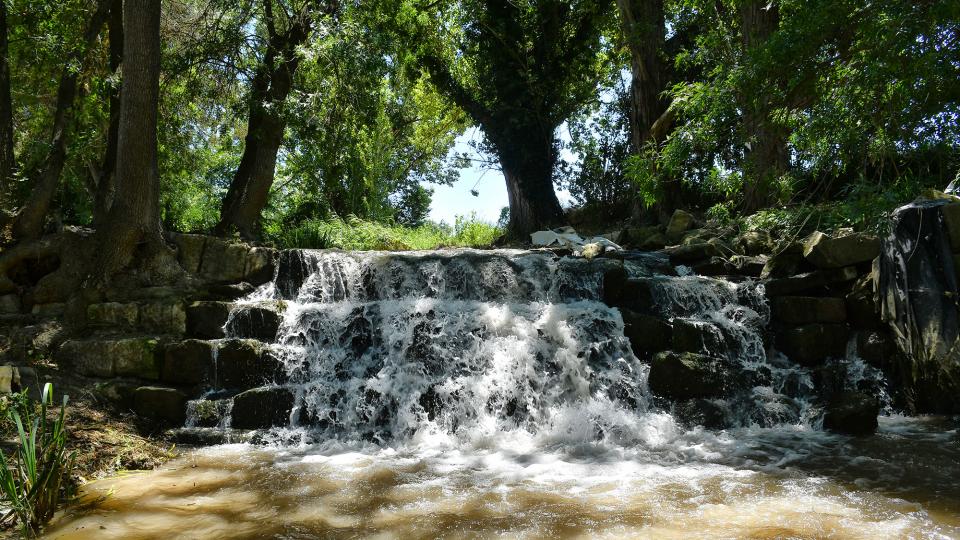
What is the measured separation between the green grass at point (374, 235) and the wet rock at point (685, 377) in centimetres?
654

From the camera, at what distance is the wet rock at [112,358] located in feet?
23.2

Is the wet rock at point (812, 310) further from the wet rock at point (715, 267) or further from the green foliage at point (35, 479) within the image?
the green foliage at point (35, 479)

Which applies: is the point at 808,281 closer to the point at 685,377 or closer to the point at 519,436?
the point at 685,377

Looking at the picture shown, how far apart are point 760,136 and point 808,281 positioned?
1.93 meters

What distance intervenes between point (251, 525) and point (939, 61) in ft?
21.6

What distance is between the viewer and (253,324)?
7727 mm

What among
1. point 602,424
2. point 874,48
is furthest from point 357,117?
point 874,48

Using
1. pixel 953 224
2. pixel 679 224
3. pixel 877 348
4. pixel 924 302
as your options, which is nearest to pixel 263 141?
pixel 679 224

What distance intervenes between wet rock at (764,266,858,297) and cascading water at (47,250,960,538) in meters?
0.22

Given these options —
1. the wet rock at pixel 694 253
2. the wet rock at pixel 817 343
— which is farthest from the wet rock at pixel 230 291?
the wet rock at pixel 817 343

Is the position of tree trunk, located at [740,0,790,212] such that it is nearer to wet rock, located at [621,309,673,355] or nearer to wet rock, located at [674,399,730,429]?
wet rock, located at [621,309,673,355]

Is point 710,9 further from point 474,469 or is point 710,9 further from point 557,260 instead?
point 474,469

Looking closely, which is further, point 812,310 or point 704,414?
point 812,310

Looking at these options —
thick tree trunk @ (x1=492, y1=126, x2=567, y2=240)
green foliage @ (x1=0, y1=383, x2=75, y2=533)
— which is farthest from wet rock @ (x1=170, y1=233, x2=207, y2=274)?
thick tree trunk @ (x1=492, y1=126, x2=567, y2=240)
